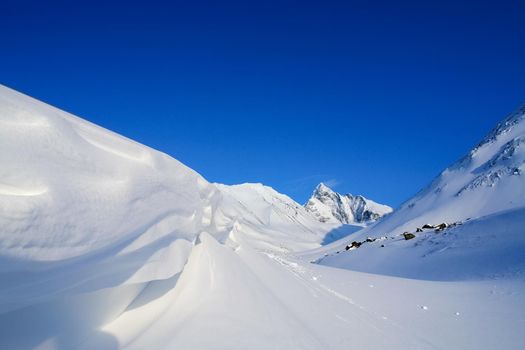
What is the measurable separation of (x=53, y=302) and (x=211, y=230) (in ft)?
20.6

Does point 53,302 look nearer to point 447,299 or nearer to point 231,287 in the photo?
point 231,287

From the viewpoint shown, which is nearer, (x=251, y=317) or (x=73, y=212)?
(x=73, y=212)

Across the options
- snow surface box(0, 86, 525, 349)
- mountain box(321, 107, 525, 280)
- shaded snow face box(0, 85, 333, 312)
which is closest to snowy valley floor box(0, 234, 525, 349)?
snow surface box(0, 86, 525, 349)

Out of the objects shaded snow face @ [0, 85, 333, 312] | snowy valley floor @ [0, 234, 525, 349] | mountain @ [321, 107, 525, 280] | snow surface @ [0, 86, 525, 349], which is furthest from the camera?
mountain @ [321, 107, 525, 280]

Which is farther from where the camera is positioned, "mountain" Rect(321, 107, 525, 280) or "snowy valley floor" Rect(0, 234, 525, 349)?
"mountain" Rect(321, 107, 525, 280)

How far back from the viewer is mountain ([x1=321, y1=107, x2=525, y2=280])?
1579 cm

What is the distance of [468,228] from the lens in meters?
20.0

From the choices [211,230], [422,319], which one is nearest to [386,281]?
[422,319]

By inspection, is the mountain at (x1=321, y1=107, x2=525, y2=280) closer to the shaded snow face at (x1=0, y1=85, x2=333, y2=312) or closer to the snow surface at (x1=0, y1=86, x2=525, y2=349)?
the snow surface at (x1=0, y1=86, x2=525, y2=349)

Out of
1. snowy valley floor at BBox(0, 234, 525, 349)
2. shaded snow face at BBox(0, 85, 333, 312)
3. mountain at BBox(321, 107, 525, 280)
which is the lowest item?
snowy valley floor at BBox(0, 234, 525, 349)

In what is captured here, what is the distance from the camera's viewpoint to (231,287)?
15.9 feet

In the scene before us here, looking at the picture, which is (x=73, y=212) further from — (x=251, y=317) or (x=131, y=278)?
(x=251, y=317)

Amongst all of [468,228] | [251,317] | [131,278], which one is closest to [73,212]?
[131,278]

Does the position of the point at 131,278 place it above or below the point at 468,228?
below
